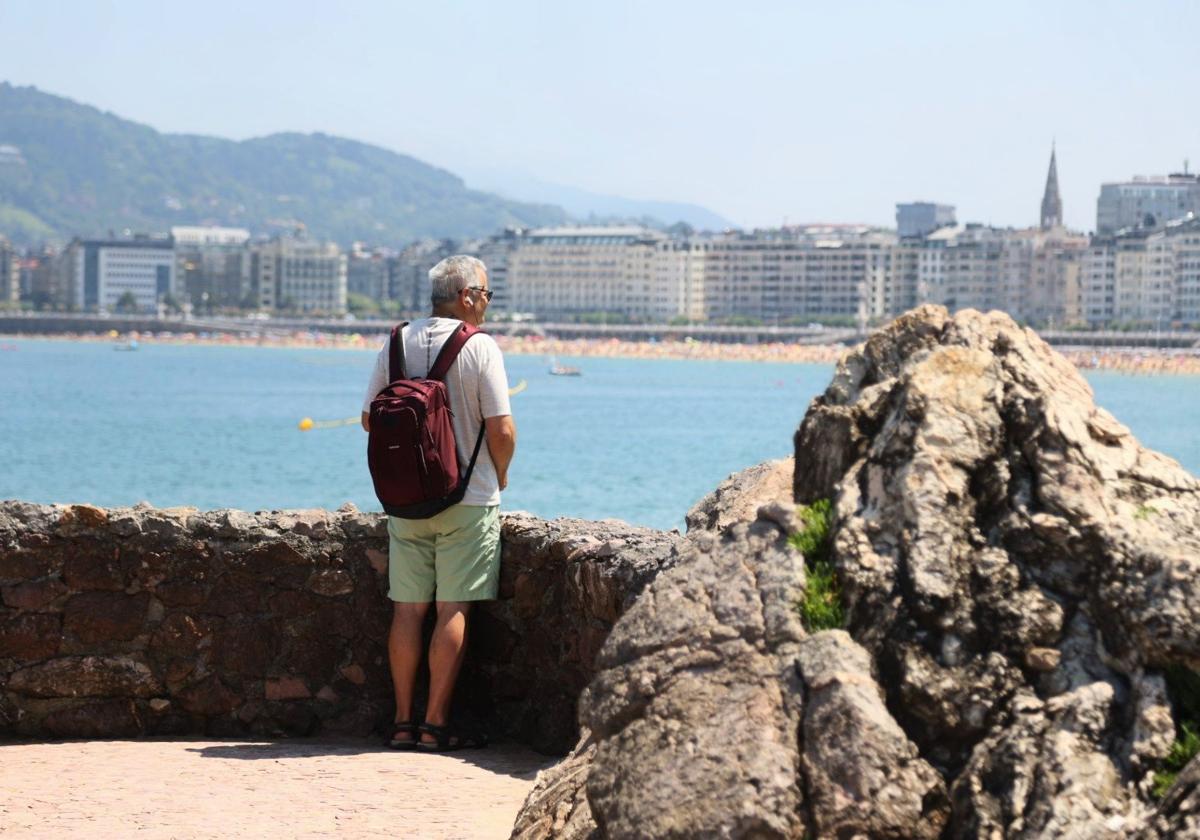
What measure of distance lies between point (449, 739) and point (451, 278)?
1195 millimetres

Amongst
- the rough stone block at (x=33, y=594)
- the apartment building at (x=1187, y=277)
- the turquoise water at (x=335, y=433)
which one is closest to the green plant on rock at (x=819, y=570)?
the rough stone block at (x=33, y=594)

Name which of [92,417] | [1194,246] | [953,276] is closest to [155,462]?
[92,417]

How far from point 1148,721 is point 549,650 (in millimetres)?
2585

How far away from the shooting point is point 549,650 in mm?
5066

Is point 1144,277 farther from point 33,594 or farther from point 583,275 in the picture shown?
point 33,594

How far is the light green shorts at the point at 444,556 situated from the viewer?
482 centimetres

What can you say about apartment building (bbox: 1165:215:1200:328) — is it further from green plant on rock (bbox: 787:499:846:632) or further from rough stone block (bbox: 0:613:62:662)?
green plant on rock (bbox: 787:499:846:632)

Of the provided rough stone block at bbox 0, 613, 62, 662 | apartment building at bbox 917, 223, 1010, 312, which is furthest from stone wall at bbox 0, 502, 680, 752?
apartment building at bbox 917, 223, 1010, 312

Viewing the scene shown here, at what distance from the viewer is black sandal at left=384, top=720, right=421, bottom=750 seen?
193 inches

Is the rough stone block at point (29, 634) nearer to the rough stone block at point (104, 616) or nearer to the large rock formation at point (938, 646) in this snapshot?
the rough stone block at point (104, 616)

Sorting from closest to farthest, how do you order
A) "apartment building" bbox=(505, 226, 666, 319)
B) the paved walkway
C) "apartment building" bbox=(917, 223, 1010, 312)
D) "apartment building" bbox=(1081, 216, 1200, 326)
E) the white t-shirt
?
the paved walkway
the white t-shirt
"apartment building" bbox=(1081, 216, 1200, 326)
"apartment building" bbox=(917, 223, 1010, 312)
"apartment building" bbox=(505, 226, 666, 319)

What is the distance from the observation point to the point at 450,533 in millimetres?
4840

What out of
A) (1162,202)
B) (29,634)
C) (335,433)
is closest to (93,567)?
(29,634)

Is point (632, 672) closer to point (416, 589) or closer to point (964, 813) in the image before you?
point (964, 813)
